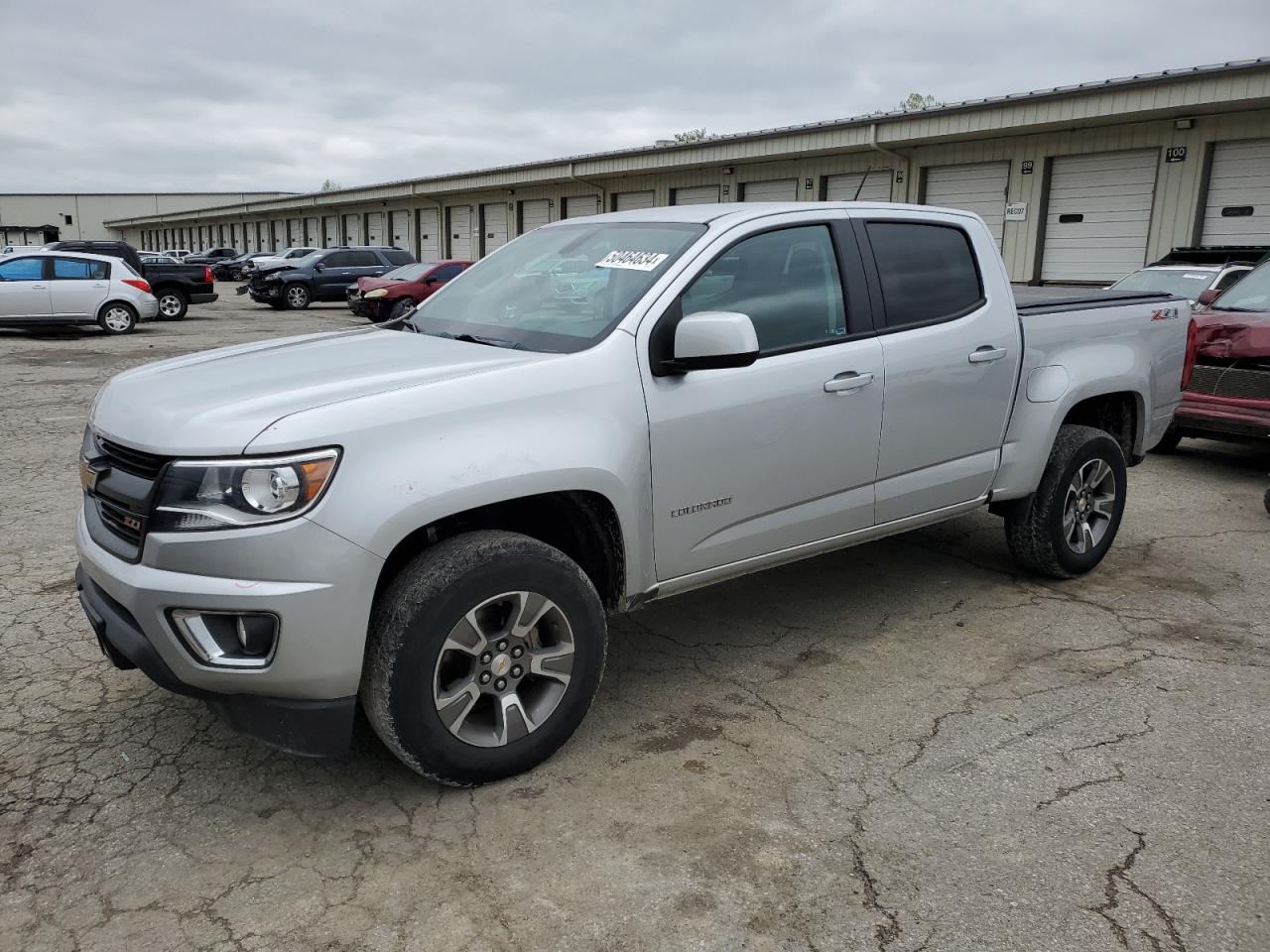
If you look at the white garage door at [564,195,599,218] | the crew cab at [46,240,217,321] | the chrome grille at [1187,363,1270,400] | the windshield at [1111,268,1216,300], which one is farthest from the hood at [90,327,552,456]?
the white garage door at [564,195,599,218]

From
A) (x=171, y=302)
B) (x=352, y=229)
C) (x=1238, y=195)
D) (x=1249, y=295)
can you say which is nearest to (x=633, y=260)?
(x=1249, y=295)

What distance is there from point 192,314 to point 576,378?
25509 millimetres

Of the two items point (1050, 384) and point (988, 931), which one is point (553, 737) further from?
point (1050, 384)

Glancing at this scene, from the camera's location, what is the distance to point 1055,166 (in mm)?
18375

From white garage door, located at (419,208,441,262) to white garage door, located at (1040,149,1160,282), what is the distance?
2569 cm

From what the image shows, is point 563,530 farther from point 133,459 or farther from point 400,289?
point 400,289

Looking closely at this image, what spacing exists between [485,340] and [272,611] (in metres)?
1.39

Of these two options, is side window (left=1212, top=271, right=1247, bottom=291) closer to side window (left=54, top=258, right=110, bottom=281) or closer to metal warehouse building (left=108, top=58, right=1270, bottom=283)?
metal warehouse building (left=108, top=58, right=1270, bottom=283)

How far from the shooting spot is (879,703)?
3.78 m

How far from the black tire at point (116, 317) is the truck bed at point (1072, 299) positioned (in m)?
18.1

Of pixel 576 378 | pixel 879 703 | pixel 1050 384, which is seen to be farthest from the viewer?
pixel 1050 384

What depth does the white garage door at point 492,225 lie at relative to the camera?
113 feet

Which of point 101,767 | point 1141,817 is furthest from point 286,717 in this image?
point 1141,817

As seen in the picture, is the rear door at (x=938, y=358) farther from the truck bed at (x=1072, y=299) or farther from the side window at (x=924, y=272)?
the truck bed at (x=1072, y=299)
